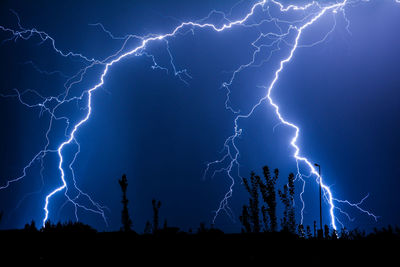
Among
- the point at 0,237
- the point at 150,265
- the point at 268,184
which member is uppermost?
the point at 268,184

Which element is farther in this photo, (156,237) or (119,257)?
(156,237)

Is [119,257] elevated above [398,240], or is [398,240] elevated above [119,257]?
[398,240]

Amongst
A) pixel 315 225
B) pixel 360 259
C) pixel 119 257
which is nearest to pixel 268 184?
pixel 315 225

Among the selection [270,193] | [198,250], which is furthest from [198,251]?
[270,193]

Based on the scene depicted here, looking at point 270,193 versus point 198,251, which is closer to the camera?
point 198,251

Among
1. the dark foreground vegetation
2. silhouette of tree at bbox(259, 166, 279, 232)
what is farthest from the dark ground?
silhouette of tree at bbox(259, 166, 279, 232)

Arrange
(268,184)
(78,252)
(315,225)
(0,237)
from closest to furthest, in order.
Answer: (78,252) < (0,237) < (268,184) < (315,225)

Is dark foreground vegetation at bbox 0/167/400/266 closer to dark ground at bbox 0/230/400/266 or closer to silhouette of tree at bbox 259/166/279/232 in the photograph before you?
dark ground at bbox 0/230/400/266

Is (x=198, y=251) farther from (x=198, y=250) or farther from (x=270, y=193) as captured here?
(x=270, y=193)

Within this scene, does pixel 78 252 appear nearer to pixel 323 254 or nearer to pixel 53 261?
pixel 53 261
